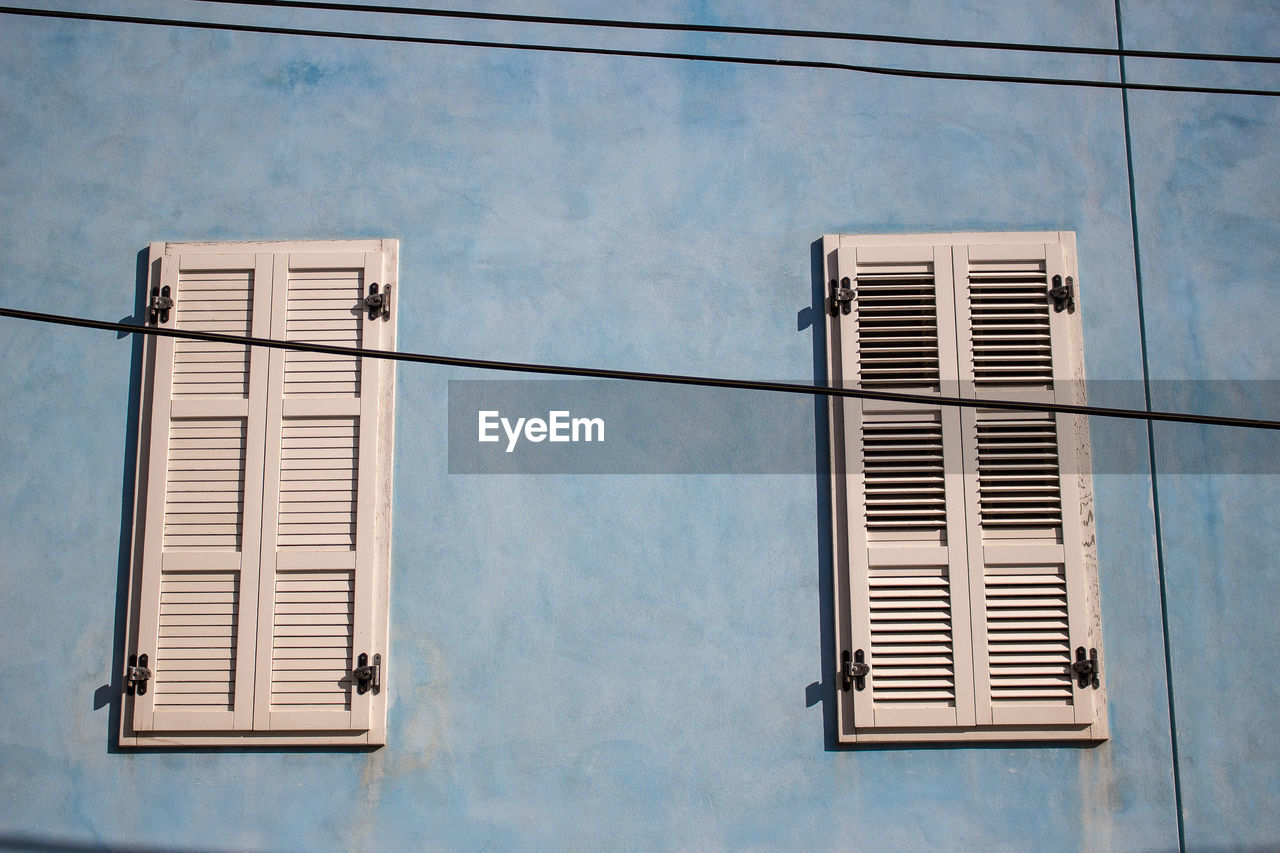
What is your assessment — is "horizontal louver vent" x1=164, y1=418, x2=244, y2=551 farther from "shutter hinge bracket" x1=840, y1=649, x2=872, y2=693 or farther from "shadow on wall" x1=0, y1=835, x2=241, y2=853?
"shutter hinge bracket" x1=840, y1=649, x2=872, y2=693

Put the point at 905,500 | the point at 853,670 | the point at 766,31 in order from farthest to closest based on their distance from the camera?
1. the point at 905,500
2. the point at 853,670
3. the point at 766,31

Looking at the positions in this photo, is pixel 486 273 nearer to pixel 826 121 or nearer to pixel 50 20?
pixel 826 121

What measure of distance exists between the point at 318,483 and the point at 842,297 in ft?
6.70

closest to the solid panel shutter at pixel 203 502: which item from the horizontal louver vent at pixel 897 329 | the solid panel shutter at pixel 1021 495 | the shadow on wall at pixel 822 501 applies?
the shadow on wall at pixel 822 501

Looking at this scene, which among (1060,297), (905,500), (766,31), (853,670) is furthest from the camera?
(1060,297)

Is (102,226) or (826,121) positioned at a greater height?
(826,121)

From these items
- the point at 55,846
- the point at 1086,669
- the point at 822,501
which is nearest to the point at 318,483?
the point at 55,846

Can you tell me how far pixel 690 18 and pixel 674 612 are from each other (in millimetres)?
2311

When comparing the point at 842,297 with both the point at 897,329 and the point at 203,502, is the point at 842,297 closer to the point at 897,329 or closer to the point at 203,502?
the point at 897,329

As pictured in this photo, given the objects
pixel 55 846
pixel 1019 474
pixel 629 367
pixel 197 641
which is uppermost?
pixel 629 367

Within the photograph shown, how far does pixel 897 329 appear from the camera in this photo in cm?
420

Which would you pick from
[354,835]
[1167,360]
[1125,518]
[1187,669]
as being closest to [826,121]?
[1167,360]

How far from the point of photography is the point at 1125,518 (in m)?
4.14

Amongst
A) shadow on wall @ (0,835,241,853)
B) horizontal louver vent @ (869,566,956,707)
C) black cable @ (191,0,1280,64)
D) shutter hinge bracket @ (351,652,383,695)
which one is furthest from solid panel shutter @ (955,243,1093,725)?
shadow on wall @ (0,835,241,853)
